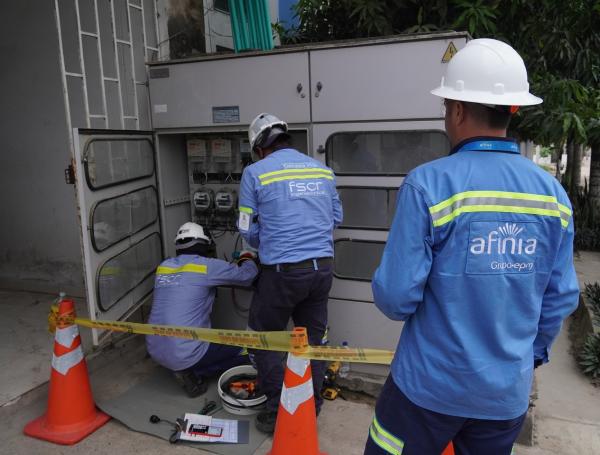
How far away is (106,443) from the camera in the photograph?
10.3 feet

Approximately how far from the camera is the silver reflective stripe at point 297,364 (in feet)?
8.80

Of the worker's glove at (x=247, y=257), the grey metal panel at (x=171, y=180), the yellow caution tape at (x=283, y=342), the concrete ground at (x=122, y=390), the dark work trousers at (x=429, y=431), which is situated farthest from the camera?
the grey metal panel at (x=171, y=180)

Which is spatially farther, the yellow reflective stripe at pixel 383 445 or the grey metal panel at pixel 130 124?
the grey metal panel at pixel 130 124

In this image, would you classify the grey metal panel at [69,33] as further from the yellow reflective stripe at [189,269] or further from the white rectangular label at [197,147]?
the yellow reflective stripe at [189,269]

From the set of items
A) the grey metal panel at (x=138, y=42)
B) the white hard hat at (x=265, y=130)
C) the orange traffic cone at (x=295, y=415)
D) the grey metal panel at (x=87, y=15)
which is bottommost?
the orange traffic cone at (x=295, y=415)

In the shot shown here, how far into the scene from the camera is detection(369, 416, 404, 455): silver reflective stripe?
66.6 inches

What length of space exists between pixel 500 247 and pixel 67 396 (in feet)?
9.74

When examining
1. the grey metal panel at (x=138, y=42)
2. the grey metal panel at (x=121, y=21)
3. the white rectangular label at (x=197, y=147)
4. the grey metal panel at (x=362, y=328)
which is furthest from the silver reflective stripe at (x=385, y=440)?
the grey metal panel at (x=121, y=21)

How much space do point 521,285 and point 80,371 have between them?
293cm

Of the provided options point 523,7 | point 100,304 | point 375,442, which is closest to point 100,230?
point 100,304

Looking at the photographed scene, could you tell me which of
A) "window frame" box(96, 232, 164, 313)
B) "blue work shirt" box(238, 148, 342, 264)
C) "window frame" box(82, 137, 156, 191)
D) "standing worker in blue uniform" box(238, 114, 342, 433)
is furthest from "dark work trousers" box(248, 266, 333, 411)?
"window frame" box(82, 137, 156, 191)

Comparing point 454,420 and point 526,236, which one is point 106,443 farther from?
point 526,236

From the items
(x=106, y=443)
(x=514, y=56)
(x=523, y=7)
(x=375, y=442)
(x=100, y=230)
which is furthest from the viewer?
(x=523, y=7)

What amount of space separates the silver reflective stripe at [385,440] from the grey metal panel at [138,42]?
3582mm
